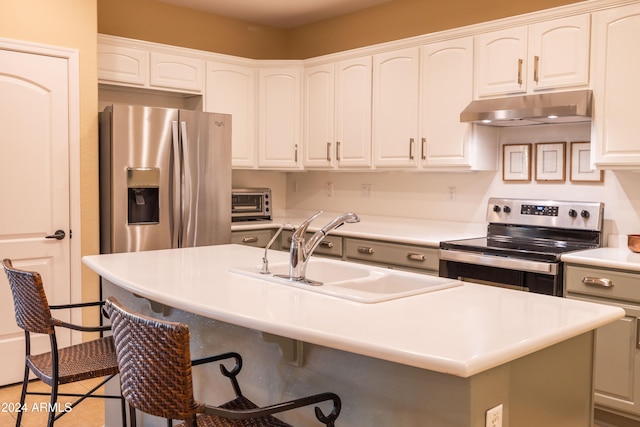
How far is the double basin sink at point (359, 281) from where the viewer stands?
190 cm

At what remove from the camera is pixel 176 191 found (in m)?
4.08

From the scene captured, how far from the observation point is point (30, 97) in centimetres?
361

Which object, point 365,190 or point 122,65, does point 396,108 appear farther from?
point 122,65

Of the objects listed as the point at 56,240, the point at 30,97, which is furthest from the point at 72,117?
the point at 56,240

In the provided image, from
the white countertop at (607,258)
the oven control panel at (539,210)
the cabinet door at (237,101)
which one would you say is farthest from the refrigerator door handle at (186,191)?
the white countertop at (607,258)

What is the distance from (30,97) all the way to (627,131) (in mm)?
3451

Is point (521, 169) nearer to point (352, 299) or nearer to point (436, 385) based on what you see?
point (352, 299)

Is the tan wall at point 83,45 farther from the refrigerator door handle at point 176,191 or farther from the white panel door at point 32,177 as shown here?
the refrigerator door handle at point 176,191

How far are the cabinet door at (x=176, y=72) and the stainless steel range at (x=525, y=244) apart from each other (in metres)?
2.37

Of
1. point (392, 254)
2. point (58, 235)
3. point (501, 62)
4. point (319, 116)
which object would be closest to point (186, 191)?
point (58, 235)

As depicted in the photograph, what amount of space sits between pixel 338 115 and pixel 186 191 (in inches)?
53.0

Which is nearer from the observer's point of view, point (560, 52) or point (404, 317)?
point (404, 317)

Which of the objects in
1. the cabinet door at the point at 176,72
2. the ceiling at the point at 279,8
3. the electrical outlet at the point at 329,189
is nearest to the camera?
the cabinet door at the point at 176,72

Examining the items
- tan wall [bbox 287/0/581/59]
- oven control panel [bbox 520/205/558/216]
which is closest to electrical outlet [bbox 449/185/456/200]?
oven control panel [bbox 520/205/558/216]
